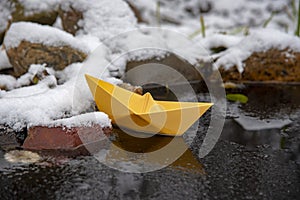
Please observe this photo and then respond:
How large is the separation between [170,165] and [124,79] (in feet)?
2.50

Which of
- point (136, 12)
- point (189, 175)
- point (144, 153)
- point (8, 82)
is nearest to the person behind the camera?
point (189, 175)

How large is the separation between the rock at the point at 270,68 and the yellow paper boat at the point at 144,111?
2.61 ft

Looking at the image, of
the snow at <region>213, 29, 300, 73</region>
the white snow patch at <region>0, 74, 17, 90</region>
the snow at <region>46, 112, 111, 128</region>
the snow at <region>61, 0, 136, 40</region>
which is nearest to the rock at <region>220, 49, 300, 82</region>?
the snow at <region>213, 29, 300, 73</region>

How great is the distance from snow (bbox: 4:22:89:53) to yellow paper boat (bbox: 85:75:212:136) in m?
0.52

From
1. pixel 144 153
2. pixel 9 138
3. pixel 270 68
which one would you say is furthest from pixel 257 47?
pixel 9 138

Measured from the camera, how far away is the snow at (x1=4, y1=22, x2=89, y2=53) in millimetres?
1850

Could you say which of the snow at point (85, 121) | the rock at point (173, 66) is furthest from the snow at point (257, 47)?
the snow at point (85, 121)

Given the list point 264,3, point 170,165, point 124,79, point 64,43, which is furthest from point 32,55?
point 264,3

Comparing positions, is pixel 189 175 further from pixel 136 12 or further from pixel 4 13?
pixel 136 12

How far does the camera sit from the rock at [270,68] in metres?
2.05

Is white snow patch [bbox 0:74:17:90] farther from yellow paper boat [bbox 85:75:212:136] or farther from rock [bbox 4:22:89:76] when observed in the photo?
yellow paper boat [bbox 85:75:212:136]

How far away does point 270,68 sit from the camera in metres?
2.07

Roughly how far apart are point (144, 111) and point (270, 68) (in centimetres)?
99

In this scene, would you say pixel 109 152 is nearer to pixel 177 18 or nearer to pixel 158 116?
pixel 158 116
